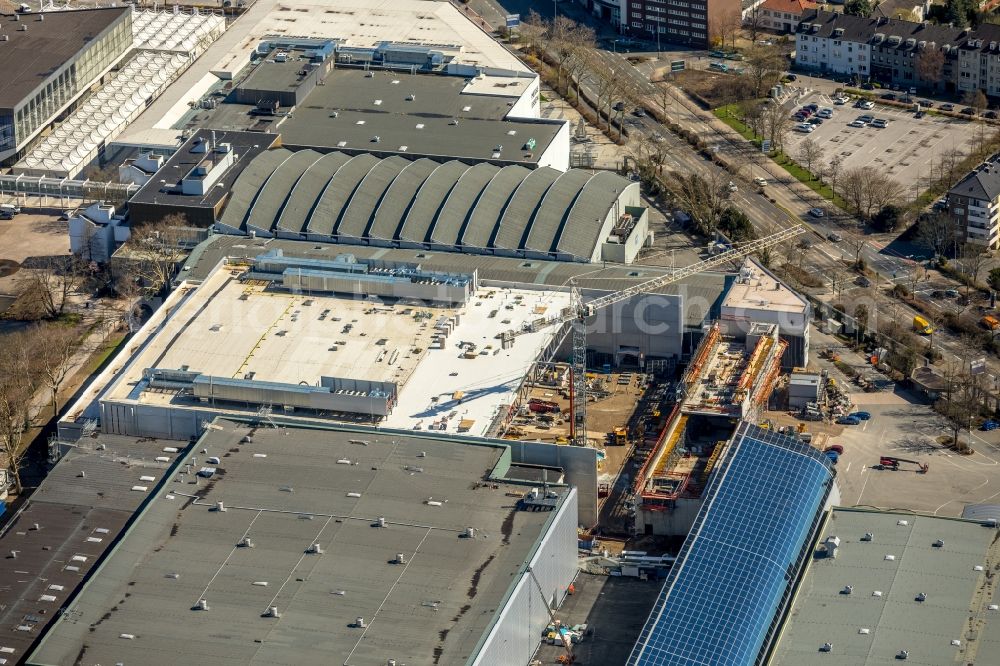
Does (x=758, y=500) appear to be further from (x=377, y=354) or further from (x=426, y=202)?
(x=426, y=202)

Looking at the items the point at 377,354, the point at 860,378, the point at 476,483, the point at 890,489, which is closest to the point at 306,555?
the point at 476,483

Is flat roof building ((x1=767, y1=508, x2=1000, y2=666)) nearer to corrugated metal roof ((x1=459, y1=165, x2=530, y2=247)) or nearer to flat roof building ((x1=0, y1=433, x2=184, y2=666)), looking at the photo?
flat roof building ((x1=0, y1=433, x2=184, y2=666))

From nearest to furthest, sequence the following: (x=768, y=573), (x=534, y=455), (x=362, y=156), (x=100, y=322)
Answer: (x=768, y=573)
(x=534, y=455)
(x=100, y=322)
(x=362, y=156)

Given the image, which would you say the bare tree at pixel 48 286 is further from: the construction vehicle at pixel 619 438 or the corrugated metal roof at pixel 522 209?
the construction vehicle at pixel 619 438

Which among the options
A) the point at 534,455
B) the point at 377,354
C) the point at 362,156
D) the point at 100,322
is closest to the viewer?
the point at 534,455

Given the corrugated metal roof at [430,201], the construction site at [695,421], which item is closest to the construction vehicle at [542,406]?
the construction site at [695,421]

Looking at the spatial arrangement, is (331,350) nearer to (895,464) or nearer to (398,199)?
(398,199)

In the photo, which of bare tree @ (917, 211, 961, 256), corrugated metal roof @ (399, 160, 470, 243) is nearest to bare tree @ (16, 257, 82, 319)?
corrugated metal roof @ (399, 160, 470, 243)
